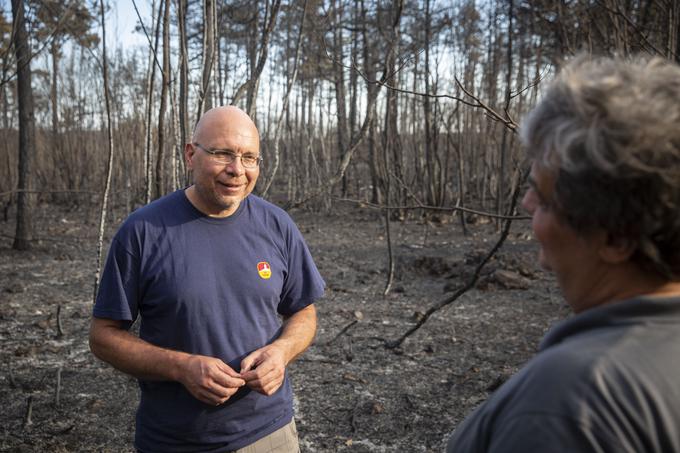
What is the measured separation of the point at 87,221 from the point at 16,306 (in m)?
5.98

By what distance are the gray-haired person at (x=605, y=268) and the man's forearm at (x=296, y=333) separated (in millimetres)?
1028

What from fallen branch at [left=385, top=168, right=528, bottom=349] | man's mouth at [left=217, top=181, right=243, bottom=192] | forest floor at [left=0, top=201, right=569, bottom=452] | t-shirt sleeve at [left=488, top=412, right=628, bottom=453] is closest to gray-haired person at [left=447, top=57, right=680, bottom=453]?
t-shirt sleeve at [left=488, top=412, right=628, bottom=453]

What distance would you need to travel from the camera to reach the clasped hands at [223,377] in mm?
1583

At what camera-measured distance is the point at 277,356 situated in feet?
5.69

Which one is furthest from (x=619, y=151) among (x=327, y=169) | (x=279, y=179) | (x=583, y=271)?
(x=279, y=179)

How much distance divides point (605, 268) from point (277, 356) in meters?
1.15

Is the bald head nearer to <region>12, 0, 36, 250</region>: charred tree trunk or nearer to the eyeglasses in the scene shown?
the eyeglasses

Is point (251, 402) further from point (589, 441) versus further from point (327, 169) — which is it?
point (327, 169)

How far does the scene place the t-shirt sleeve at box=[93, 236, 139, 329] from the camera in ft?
5.48

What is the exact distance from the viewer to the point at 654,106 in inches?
28.4

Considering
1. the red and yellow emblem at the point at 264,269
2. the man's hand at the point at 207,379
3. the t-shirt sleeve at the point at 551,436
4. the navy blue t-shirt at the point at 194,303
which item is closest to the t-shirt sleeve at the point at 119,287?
the navy blue t-shirt at the point at 194,303

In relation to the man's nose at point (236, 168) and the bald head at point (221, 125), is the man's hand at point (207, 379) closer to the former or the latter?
the man's nose at point (236, 168)

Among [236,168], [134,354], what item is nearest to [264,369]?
[134,354]

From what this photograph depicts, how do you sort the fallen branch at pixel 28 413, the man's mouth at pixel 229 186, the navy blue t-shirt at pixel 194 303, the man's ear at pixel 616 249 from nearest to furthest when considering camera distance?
the man's ear at pixel 616 249
the navy blue t-shirt at pixel 194 303
the man's mouth at pixel 229 186
the fallen branch at pixel 28 413
